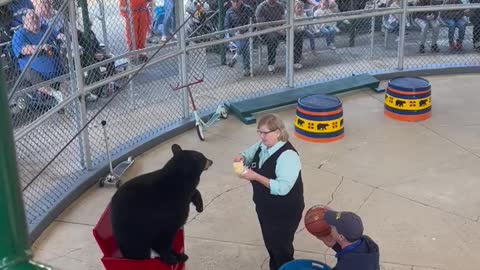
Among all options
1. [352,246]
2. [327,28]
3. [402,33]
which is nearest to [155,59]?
[352,246]

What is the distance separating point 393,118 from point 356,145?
3.72 ft

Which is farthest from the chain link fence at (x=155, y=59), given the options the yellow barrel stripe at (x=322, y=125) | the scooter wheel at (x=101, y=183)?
the yellow barrel stripe at (x=322, y=125)

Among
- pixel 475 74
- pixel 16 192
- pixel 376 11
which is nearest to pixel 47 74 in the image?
pixel 376 11

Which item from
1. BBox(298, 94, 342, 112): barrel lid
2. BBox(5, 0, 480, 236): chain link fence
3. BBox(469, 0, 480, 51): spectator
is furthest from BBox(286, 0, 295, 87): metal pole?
BBox(469, 0, 480, 51): spectator

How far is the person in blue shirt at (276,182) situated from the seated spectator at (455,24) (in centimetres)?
809

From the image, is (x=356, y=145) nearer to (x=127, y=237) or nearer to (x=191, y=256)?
(x=191, y=256)

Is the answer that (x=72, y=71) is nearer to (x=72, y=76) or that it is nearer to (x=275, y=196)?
(x=72, y=76)

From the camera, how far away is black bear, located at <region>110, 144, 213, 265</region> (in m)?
4.10

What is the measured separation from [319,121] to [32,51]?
3537 mm

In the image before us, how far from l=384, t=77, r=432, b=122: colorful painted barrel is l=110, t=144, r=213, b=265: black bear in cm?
487

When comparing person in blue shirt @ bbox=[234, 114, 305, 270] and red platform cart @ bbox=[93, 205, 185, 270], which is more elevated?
person in blue shirt @ bbox=[234, 114, 305, 270]

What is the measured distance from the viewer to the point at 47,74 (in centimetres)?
686

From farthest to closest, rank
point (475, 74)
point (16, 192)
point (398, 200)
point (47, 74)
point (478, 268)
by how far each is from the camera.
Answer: point (475, 74) → point (47, 74) → point (398, 200) → point (478, 268) → point (16, 192)

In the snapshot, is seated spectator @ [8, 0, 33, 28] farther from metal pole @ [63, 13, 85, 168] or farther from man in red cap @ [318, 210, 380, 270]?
man in red cap @ [318, 210, 380, 270]
